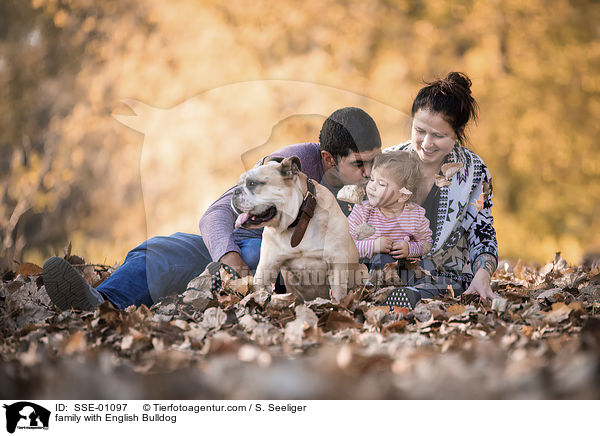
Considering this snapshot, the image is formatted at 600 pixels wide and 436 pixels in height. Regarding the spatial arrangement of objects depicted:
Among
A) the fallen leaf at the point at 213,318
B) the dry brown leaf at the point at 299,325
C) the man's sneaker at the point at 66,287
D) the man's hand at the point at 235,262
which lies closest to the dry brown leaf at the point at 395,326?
the dry brown leaf at the point at 299,325

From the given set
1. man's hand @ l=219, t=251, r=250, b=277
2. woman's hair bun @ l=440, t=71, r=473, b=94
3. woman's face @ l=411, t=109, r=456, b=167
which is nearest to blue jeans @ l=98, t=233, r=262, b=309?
man's hand @ l=219, t=251, r=250, b=277

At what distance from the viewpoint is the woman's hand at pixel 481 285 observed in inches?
95.4

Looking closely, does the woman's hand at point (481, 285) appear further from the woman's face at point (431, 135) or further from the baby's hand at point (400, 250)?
the woman's face at point (431, 135)

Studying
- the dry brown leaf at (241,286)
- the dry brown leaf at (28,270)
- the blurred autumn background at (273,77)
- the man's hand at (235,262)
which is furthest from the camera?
the blurred autumn background at (273,77)

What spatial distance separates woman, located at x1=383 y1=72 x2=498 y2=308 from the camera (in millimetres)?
2650

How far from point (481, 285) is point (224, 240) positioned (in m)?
1.12

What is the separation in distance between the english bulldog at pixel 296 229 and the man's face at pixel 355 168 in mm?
354

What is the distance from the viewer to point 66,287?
6.84 feet

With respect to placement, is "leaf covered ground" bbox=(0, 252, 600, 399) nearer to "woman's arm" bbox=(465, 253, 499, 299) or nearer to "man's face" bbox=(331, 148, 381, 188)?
"woman's arm" bbox=(465, 253, 499, 299)

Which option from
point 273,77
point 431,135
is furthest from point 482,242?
point 273,77

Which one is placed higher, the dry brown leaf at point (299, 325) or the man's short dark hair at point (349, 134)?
Answer: the man's short dark hair at point (349, 134)

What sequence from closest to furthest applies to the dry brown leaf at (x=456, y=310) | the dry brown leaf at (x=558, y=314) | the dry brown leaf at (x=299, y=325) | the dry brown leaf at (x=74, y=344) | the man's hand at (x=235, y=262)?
the dry brown leaf at (x=74, y=344)
the dry brown leaf at (x=299, y=325)
the dry brown leaf at (x=558, y=314)
the dry brown leaf at (x=456, y=310)
the man's hand at (x=235, y=262)

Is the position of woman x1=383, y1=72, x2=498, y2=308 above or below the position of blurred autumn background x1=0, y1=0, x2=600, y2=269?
below
